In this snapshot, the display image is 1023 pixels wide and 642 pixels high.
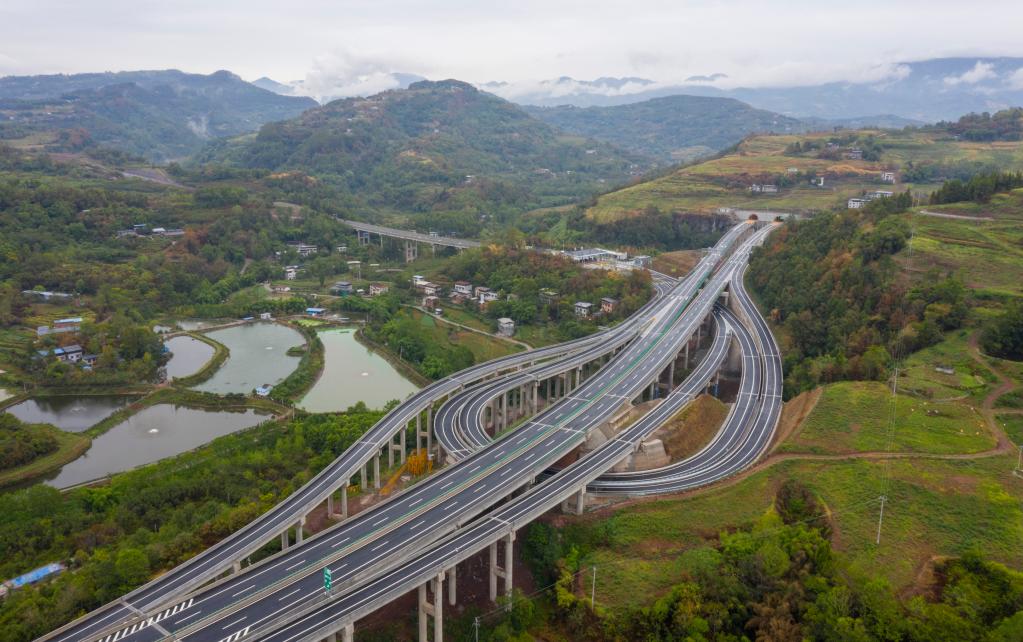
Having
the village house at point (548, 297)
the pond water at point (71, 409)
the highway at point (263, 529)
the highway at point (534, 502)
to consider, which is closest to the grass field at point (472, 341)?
the village house at point (548, 297)

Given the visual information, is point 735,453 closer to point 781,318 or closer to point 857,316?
point 857,316

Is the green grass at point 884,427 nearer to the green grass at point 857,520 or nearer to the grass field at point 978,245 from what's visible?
the green grass at point 857,520

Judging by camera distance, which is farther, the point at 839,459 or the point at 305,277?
the point at 305,277

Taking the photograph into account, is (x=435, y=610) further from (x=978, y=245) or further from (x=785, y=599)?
(x=978, y=245)

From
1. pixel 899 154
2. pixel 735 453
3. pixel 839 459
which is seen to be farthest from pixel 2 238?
pixel 899 154

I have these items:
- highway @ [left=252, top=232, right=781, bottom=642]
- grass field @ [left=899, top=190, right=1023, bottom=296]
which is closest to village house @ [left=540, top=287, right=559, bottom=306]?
highway @ [left=252, top=232, right=781, bottom=642]

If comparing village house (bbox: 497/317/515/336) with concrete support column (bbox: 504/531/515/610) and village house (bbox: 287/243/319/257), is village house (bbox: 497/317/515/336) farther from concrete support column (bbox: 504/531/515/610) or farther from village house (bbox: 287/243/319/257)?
village house (bbox: 287/243/319/257)

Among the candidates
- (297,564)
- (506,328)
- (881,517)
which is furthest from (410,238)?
(881,517)
